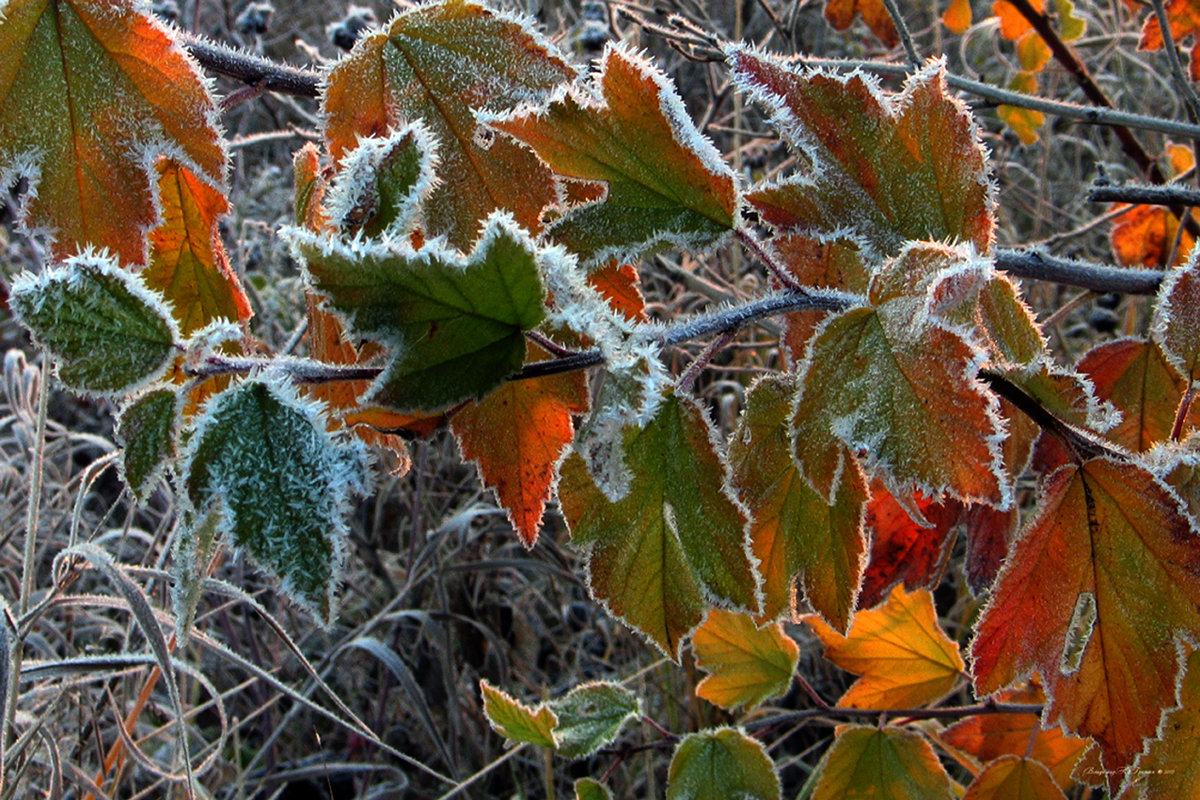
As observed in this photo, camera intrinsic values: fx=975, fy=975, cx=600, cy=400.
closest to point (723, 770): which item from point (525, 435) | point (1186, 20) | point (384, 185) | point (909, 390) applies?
point (525, 435)

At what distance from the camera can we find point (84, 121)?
2.32ft

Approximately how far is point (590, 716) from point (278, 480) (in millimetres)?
653

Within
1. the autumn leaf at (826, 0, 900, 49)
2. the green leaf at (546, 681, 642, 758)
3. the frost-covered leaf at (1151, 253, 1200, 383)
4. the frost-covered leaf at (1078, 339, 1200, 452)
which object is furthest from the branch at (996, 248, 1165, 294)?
the autumn leaf at (826, 0, 900, 49)

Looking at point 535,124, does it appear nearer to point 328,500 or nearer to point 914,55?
point 328,500

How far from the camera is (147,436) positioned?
1.73 feet

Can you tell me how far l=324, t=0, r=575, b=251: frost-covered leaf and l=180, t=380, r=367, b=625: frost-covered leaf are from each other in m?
0.21

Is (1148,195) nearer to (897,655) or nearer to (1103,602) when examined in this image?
(1103,602)

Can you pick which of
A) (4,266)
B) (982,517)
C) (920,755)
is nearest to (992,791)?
(920,755)

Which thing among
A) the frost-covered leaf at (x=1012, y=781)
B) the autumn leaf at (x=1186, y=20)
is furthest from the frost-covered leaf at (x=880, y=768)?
the autumn leaf at (x=1186, y=20)

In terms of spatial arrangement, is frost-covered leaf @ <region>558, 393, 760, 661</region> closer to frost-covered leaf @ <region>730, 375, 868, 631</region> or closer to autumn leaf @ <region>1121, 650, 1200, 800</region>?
frost-covered leaf @ <region>730, 375, 868, 631</region>

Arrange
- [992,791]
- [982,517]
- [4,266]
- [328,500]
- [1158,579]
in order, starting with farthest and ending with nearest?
1. [4,266]
2. [992,791]
3. [982,517]
4. [1158,579]
5. [328,500]

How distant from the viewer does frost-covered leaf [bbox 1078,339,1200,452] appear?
0.90 m

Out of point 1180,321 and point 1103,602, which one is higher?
point 1180,321

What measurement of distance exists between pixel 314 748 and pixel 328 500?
1760 mm
